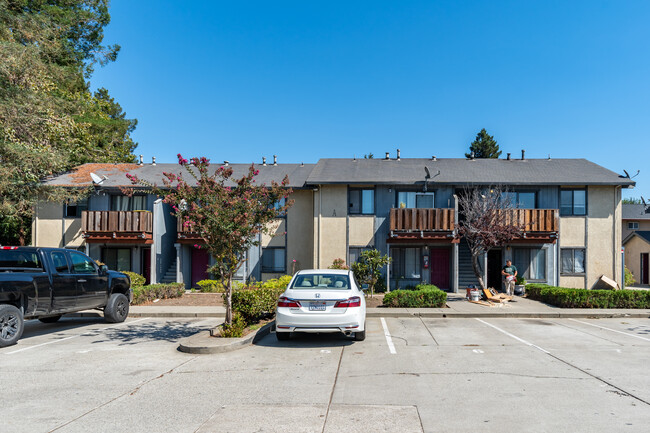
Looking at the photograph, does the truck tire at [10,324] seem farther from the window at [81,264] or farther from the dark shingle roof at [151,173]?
the dark shingle roof at [151,173]

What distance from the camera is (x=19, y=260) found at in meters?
10.0

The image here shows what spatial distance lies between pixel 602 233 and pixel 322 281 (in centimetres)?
1901

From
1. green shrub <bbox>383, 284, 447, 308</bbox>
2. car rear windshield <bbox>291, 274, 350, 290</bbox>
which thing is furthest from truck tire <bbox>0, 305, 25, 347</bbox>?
green shrub <bbox>383, 284, 447, 308</bbox>

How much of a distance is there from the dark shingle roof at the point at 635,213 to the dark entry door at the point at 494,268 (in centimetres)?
2210

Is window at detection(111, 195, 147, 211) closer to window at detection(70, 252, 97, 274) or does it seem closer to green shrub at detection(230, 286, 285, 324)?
window at detection(70, 252, 97, 274)

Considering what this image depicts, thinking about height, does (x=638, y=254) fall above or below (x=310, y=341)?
above

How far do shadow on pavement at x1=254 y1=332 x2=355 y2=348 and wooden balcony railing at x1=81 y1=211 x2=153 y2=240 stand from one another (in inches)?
561

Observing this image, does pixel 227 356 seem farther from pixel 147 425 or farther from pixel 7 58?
pixel 7 58

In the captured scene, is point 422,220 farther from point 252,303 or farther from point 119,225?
point 119,225

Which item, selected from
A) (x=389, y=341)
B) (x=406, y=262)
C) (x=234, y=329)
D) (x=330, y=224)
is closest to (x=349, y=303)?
(x=389, y=341)

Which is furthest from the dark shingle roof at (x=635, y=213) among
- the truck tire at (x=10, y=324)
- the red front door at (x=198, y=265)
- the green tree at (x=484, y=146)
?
the truck tire at (x=10, y=324)

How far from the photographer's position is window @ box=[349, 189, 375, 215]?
23.2m

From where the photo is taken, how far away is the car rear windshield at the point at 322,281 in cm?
967

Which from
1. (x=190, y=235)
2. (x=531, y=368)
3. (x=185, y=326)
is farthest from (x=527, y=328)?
(x=190, y=235)
